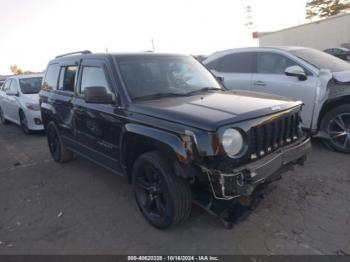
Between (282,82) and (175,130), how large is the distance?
137 inches

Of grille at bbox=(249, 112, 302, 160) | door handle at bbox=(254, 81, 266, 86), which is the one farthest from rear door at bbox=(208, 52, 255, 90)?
grille at bbox=(249, 112, 302, 160)

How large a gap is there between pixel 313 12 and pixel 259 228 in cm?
4609

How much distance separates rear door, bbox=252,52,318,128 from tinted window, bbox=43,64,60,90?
367cm

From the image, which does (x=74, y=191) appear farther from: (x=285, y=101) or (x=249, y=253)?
(x=285, y=101)

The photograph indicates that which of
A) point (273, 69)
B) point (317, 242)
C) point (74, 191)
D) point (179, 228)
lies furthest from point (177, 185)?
point (273, 69)

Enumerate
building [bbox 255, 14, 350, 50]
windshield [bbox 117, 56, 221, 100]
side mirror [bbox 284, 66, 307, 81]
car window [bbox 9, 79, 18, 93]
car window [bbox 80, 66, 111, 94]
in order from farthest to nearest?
1. building [bbox 255, 14, 350, 50]
2. car window [bbox 9, 79, 18, 93]
3. side mirror [bbox 284, 66, 307, 81]
4. car window [bbox 80, 66, 111, 94]
5. windshield [bbox 117, 56, 221, 100]

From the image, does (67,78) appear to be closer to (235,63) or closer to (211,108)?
(211,108)

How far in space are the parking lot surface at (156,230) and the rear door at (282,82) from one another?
94 cm

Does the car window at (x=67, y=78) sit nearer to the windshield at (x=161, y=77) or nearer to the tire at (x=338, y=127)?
the windshield at (x=161, y=77)

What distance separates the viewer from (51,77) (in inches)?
221

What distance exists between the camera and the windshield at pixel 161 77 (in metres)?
3.69

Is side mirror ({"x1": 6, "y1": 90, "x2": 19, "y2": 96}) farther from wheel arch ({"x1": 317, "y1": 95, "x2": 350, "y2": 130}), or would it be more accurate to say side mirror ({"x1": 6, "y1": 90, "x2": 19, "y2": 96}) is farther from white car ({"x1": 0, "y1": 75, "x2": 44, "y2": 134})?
wheel arch ({"x1": 317, "y1": 95, "x2": 350, "y2": 130})

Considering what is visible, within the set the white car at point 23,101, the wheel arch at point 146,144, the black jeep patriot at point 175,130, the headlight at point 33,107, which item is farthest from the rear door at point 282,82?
the white car at point 23,101

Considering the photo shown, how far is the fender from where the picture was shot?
9.18 feet
